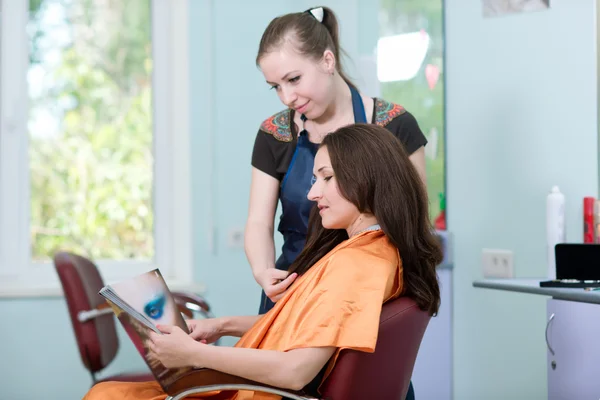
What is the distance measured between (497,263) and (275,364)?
158 centimetres

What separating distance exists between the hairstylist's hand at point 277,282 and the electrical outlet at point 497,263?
124cm

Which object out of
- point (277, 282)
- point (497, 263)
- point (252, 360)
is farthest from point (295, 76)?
point (497, 263)

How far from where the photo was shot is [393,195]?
1646 millimetres

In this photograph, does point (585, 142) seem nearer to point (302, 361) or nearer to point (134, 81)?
point (302, 361)

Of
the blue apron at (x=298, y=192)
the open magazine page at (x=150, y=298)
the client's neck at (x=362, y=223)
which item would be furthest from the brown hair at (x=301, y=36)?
the open magazine page at (x=150, y=298)

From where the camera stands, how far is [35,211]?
372cm

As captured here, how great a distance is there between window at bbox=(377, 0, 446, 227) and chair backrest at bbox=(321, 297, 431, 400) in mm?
1533

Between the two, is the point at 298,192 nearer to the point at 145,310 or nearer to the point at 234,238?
the point at 145,310

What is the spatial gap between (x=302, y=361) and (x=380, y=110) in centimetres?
83

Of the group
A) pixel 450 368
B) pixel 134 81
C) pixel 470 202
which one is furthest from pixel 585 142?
pixel 134 81

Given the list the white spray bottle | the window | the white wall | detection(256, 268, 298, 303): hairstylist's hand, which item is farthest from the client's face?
the window

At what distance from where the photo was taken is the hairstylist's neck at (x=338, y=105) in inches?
82.0

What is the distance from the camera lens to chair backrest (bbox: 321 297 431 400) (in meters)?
1.54

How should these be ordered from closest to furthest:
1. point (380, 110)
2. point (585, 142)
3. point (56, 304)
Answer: point (380, 110) < point (585, 142) < point (56, 304)
